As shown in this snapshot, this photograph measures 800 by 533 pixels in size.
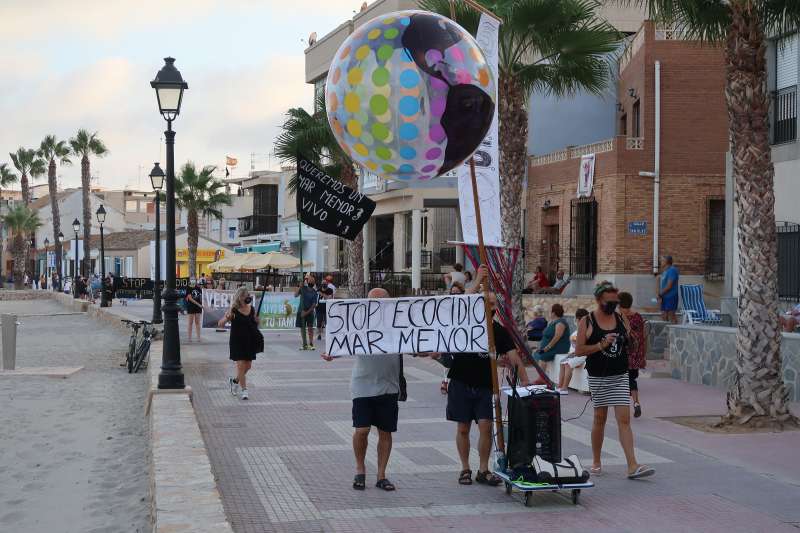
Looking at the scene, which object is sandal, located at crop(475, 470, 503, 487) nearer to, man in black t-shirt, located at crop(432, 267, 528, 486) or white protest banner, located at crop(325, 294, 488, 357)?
man in black t-shirt, located at crop(432, 267, 528, 486)

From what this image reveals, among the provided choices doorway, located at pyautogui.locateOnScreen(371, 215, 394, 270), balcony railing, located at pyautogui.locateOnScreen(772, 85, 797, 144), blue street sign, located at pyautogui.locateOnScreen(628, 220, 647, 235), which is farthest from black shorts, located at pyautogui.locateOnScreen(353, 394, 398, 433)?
doorway, located at pyautogui.locateOnScreen(371, 215, 394, 270)

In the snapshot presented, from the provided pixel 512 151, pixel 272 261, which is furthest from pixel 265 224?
pixel 512 151

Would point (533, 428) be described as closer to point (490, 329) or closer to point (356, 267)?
point (490, 329)

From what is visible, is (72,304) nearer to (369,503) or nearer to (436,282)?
(436,282)

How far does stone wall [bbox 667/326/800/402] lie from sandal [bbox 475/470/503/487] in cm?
722

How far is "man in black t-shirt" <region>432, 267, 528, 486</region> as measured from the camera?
330 inches

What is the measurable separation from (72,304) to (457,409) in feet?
151

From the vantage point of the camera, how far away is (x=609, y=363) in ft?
28.4

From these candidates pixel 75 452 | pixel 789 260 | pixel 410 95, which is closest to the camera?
pixel 410 95

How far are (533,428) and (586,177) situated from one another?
21.5 meters

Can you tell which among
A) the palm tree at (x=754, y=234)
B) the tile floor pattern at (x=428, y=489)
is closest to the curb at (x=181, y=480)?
the tile floor pattern at (x=428, y=489)

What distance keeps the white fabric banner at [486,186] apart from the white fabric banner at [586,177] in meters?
15.6

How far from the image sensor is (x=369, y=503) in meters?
7.84

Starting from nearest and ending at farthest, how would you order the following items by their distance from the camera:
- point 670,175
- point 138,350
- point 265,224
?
point 138,350 < point 670,175 < point 265,224
